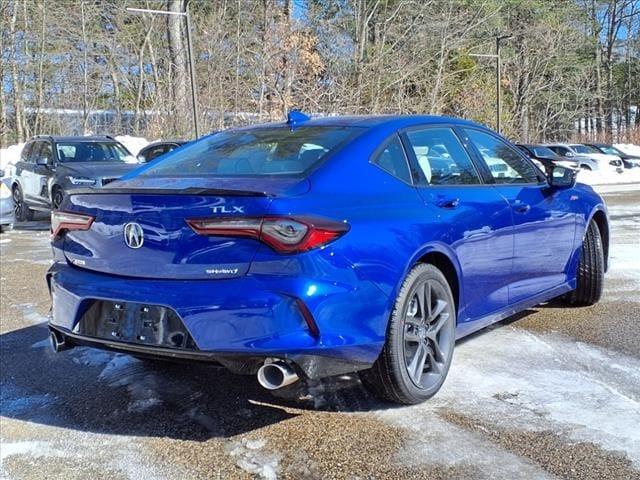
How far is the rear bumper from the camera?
3004 millimetres

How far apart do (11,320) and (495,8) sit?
35.9 meters

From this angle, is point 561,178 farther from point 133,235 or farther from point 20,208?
point 20,208

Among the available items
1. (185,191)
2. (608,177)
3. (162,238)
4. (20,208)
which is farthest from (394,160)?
(608,177)

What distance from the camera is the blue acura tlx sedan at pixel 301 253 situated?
3.04 metres

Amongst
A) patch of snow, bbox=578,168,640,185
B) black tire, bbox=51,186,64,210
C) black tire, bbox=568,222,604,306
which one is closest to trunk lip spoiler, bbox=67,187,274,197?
black tire, bbox=568,222,604,306

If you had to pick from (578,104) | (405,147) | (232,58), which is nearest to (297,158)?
(405,147)

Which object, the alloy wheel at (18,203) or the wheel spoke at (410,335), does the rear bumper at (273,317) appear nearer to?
the wheel spoke at (410,335)

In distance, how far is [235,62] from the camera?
30.5m

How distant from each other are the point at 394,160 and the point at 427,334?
94cm

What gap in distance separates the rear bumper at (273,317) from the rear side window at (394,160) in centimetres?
76

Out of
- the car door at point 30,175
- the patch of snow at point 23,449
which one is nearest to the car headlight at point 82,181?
the car door at point 30,175

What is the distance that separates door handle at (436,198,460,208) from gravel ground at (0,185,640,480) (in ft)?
3.30

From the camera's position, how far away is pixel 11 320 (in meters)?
5.85

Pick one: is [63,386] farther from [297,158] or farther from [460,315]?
[460,315]
